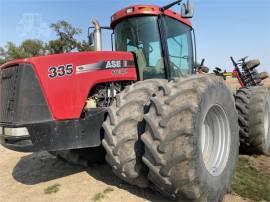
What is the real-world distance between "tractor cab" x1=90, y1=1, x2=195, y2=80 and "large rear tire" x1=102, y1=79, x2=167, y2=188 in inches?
40.8

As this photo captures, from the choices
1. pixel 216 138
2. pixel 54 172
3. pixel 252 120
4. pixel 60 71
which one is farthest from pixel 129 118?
pixel 252 120

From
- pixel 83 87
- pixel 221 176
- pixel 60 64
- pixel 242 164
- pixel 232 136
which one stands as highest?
pixel 60 64

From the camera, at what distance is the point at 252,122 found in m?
5.59

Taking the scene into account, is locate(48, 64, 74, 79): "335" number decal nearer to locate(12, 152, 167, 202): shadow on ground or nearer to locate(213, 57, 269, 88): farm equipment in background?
locate(12, 152, 167, 202): shadow on ground

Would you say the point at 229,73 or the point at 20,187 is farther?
the point at 229,73

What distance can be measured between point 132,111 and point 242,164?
8.37 ft

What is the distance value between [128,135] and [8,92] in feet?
4.68

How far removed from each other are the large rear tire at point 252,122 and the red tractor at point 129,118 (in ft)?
4.70

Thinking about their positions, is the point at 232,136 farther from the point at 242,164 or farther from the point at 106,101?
the point at 106,101

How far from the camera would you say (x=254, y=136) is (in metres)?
5.63

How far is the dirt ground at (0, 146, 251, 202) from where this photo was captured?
3.89 metres

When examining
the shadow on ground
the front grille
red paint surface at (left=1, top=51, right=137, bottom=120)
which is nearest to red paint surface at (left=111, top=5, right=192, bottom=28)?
red paint surface at (left=1, top=51, right=137, bottom=120)

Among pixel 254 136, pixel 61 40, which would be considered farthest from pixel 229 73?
pixel 61 40

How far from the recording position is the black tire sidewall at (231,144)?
3.32 meters
